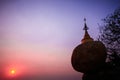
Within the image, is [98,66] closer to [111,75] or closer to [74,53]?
[111,75]

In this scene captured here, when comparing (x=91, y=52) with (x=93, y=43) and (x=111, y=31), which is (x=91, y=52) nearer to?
(x=93, y=43)

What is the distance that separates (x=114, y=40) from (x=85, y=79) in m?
9.12

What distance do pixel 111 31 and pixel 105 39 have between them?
1.68 metres

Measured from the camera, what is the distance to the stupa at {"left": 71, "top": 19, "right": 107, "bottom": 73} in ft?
57.3

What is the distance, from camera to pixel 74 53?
18.6 metres

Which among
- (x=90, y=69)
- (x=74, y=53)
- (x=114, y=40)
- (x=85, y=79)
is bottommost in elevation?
(x=85, y=79)

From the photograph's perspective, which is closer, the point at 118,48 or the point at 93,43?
the point at 93,43

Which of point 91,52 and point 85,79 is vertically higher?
point 91,52

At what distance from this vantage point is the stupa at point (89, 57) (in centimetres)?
1745

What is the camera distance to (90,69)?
17.5 meters

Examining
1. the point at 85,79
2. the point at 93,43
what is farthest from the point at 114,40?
the point at 85,79

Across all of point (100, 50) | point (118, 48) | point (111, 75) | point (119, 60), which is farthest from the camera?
point (118, 48)

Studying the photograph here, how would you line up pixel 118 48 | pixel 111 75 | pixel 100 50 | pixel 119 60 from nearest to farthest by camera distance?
pixel 111 75
pixel 100 50
pixel 119 60
pixel 118 48

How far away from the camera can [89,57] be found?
17.5 meters
